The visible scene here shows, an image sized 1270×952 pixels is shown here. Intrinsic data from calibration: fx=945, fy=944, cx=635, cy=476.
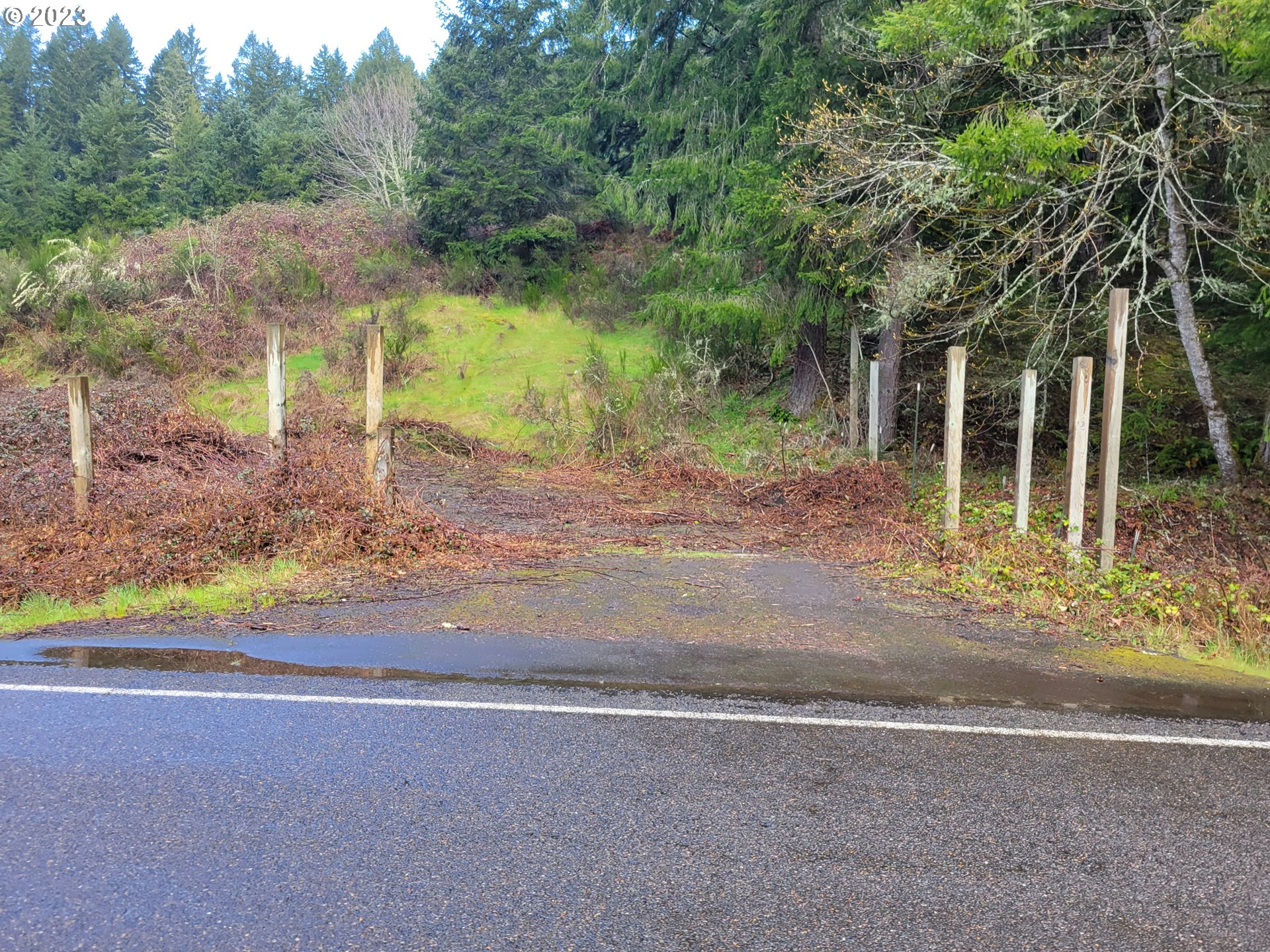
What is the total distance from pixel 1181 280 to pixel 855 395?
548cm

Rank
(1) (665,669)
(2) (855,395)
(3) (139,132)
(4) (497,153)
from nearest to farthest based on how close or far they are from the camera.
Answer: (1) (665,669), (2) (855,395), (4) (497,153), (3) (139,132)

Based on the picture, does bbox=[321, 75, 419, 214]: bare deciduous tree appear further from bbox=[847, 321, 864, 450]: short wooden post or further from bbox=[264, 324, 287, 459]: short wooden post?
bbox=[264, 324, 287, 459]: short wooden post

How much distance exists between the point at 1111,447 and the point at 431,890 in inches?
298

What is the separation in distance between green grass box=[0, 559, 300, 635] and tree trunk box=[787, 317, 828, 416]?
37.2ft

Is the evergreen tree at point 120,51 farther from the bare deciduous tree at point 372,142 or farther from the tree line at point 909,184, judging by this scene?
the tree line at point 909,184

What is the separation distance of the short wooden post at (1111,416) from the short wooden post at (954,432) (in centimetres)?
161

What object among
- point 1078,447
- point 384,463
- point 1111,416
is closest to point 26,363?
point 384,463

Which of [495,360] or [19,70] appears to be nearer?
[495,360]

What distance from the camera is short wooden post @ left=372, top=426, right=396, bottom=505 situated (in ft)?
32.8

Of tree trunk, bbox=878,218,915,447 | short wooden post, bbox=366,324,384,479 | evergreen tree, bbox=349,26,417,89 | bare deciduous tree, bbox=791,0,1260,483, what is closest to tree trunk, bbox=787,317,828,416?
tree trunk, bbox=878,218,915,447

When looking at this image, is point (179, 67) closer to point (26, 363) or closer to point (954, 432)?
point (26, 363)

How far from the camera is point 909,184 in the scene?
12016mm

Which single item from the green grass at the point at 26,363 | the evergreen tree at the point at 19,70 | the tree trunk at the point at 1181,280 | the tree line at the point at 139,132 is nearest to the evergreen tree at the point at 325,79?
the tree line at the point at 139,132

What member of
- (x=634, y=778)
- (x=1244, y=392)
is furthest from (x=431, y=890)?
(x=1244, y=392)
